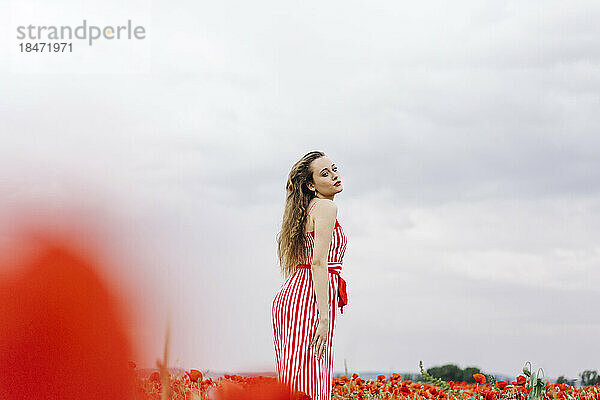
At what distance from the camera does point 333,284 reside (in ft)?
16.0

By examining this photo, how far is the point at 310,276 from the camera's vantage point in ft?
16.1

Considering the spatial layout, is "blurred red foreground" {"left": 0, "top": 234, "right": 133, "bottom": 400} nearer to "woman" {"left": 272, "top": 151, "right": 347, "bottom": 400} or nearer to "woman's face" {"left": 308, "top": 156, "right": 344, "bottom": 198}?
"woman" {"left": 272, "top": 151, "right": 347, "bottom": 400}

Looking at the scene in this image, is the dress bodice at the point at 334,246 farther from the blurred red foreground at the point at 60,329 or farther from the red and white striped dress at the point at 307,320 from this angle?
the blurred red foreground at the point at 60,329

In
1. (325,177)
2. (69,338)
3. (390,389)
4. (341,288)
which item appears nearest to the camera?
(69,338)

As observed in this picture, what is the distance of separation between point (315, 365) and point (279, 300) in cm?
49

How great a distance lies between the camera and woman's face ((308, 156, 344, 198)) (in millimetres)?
4984

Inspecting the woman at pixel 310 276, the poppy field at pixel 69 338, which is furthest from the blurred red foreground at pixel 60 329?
the woman at pixel 310 276

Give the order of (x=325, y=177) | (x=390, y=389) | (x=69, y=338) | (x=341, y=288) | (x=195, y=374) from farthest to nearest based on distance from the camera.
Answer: (x=390, y=389) < (x=325, y=177) < (x=341, y=288) < (x=195, y=374) < (x=69, y=338)

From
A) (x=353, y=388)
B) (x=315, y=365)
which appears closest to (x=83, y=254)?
(x=315, y=365)

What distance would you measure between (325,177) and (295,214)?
0.33 meters

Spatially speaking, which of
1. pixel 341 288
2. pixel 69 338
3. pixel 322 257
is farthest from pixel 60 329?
pixel 341 288

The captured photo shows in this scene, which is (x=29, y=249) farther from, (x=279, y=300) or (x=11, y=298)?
(x=279, y=300)

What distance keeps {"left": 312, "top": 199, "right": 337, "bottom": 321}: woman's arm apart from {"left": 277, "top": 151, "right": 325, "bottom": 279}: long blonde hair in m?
0.19

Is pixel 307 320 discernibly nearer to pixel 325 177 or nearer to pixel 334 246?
pixel 334 246
